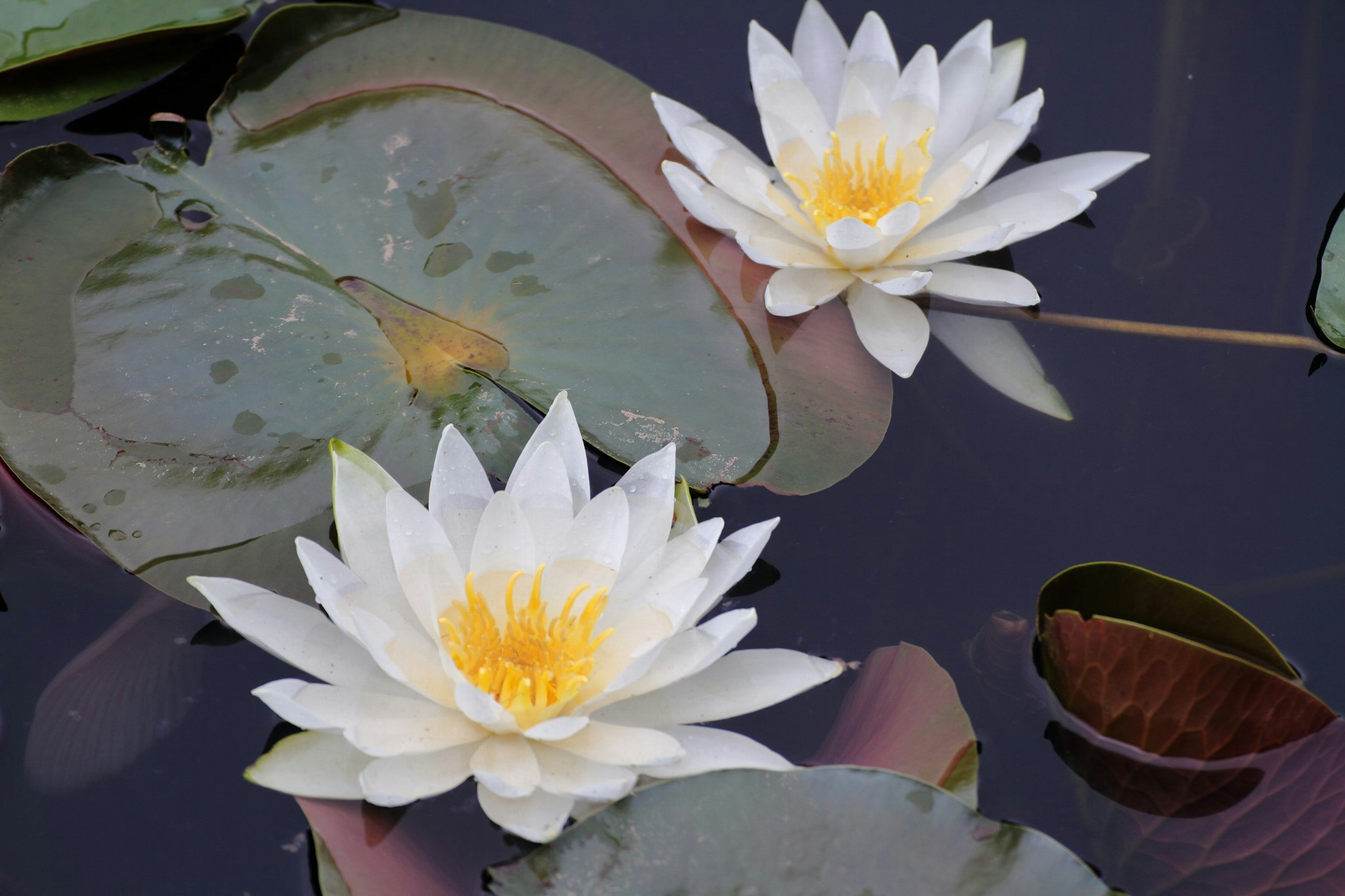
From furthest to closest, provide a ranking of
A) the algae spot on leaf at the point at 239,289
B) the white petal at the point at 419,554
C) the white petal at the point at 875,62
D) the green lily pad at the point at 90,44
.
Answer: the white petal at the point at 875,62 → the green lily pad at the point at 90,44 → the algae spot on leaf at the point at 239,289 → the white petal at the point at 419,554

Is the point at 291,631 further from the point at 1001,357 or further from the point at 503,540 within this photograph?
the point at 1001,357

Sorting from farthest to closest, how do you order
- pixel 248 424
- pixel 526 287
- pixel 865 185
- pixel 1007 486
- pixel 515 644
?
pixel 865 185
pixel 1007 486
pixel 526 287
pixel 248 424
pixel 515 644

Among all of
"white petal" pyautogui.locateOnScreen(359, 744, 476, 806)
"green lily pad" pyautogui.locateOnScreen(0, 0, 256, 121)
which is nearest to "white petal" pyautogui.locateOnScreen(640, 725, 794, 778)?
"white petal" pyautogui.locateOnScreen(359, 744, 476, 806)

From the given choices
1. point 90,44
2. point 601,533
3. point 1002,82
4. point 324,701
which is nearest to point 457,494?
point 601,533

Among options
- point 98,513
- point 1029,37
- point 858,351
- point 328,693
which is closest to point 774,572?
point 858,351

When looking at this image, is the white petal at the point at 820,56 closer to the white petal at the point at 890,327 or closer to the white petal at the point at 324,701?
the white petal at the point at 890,327

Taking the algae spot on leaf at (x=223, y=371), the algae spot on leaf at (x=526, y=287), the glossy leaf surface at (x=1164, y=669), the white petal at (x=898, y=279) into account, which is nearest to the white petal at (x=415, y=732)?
the algae spot on leaf at (x=223, y=371)

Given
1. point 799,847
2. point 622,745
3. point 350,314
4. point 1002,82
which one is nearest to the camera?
point 799,847
